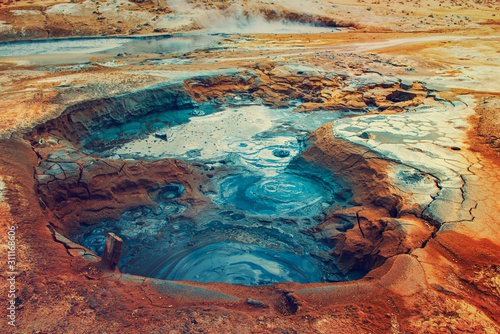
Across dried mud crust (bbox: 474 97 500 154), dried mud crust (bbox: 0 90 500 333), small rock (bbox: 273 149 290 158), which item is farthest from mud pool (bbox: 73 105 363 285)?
dried mud crust (bbox: 474 97 500 154)

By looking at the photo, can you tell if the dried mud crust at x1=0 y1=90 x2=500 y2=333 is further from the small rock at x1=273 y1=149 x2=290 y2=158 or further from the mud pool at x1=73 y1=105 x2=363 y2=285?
the small rock at x1=273 y1=149 x2=290 y2=158

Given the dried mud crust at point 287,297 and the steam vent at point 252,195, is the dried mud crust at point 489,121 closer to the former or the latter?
the steam vent at point 252,195

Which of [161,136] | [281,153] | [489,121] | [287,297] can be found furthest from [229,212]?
[489,121]

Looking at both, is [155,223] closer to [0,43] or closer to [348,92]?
[348,92]

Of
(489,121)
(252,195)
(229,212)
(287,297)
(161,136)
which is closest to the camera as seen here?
(287,297)

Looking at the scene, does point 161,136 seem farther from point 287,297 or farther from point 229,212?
point 287,297
